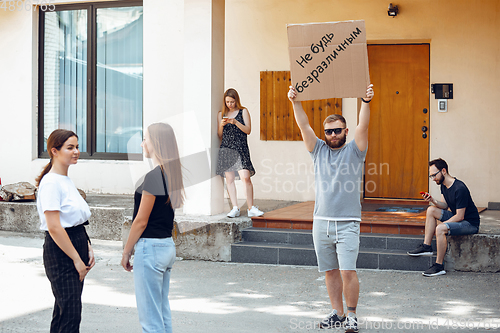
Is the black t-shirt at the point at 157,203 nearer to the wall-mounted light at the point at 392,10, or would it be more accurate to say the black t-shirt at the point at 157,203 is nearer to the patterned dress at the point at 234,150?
the patterned dress at the point at 234,150

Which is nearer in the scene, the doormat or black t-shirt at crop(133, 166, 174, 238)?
black t-shirt at crop(133, 166, 174, 238)

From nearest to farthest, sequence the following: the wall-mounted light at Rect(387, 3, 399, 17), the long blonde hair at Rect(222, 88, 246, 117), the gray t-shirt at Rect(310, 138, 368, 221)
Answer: the gray t-shirt at Rect(310, 138, 368, 221) < the long blonde hair at Rect(222, 88, 246, 117) < the wall-mounted light at Rect(387, 3, 399, 17)

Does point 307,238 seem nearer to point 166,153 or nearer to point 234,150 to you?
point 234,150

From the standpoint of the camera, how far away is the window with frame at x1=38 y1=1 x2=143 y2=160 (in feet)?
32.2

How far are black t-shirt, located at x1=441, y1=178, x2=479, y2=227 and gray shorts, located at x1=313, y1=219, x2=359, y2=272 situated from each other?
2.16 metres

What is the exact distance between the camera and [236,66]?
902cm

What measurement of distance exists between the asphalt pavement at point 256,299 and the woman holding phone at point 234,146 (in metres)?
0.98

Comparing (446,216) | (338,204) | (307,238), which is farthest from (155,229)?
(446,216)

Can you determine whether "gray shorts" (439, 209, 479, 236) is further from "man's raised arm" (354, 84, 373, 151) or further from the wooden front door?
the wooden front door

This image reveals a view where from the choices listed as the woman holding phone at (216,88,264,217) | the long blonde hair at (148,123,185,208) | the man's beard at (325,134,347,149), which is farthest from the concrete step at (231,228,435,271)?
the long blonde hair at (148,123,185,208)

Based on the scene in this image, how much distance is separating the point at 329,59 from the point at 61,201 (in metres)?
2.12

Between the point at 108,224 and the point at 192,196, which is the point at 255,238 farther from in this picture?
the point at 108,224

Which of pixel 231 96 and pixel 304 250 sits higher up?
pixel 231 96

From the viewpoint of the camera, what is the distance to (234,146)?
6770 mm
